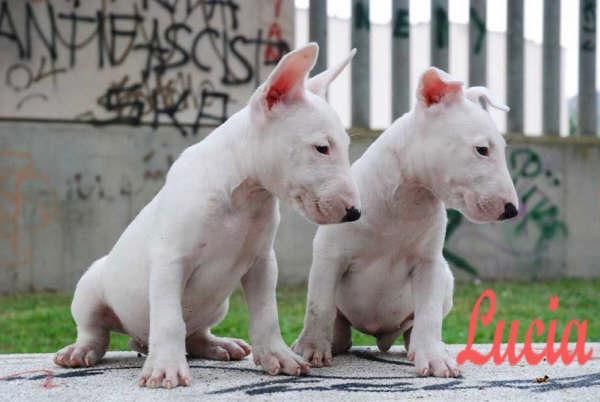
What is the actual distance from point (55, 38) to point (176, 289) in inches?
244

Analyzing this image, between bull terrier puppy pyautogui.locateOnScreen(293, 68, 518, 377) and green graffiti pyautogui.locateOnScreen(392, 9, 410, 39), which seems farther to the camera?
green graffiti pyautogui.locateOnScreen(392, 9, 410, 39)

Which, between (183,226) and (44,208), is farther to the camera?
(44,208)

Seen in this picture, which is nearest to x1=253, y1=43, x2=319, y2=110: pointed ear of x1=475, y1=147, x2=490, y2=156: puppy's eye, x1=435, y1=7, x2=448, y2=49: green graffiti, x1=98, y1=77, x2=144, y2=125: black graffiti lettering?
x1=475, y1=147, x2=490, y2=156: puppy's eye

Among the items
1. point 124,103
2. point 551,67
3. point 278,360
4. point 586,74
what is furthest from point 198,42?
point 278,360

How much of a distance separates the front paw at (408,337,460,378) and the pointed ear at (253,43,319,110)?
108cm

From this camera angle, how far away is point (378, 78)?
10.1m

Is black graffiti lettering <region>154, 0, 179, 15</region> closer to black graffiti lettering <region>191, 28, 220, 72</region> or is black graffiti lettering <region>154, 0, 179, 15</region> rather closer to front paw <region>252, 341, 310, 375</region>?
black graffiti lettering <region>191, 28, 220, 72</region>

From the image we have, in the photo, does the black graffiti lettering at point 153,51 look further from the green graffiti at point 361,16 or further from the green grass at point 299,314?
the green grass at point 299,314

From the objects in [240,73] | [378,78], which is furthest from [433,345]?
[378,78]

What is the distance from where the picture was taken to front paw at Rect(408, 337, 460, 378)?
11.6ft

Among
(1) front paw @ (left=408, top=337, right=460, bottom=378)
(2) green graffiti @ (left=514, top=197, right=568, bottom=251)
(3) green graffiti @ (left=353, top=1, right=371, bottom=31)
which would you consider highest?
(3) green graffiti @ (left=353, top=1, right=371, bottom=31)

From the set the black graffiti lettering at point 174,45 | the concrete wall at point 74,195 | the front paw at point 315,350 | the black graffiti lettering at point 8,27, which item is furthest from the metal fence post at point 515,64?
the front paw at point 315,350

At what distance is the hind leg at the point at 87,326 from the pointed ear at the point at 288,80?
1.13 meters

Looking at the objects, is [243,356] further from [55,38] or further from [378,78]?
[378,78]
